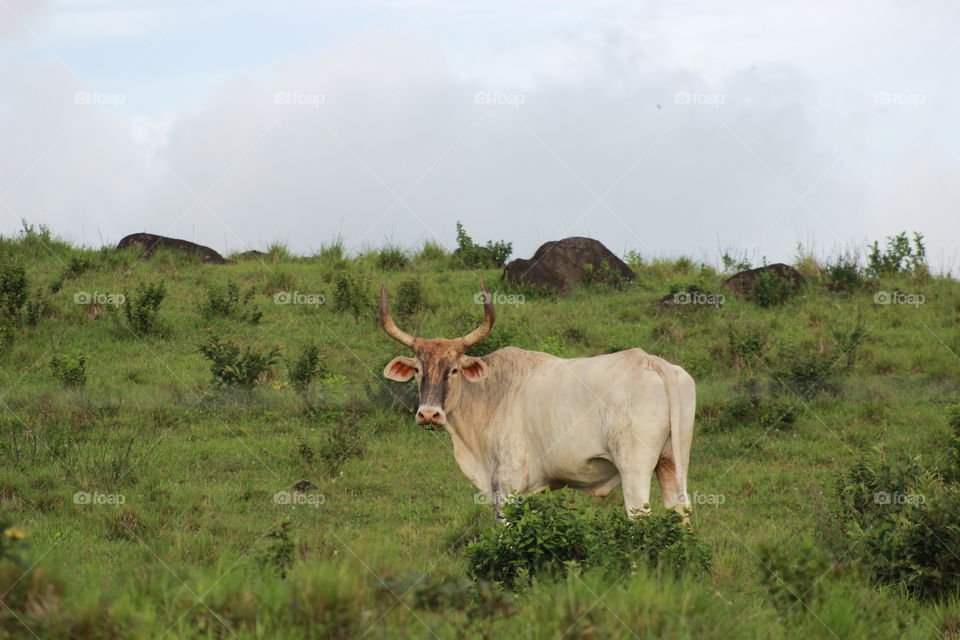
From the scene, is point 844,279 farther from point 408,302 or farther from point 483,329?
point 483,329

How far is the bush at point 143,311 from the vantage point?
55.2 ft

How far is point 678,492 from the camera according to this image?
8.55m

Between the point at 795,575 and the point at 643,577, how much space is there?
1.20m

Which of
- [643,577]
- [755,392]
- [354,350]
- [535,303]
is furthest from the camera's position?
[535,303]

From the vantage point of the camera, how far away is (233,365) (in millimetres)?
14430

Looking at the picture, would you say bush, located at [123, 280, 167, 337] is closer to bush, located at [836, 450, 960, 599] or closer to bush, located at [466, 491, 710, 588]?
bush, located at [466, 491, 710, 588]

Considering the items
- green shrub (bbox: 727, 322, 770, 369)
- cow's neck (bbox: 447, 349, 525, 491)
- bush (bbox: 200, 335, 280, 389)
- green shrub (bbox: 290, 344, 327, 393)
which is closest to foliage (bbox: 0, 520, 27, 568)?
cow's neck (bbox: 447, 349, 525, 491)

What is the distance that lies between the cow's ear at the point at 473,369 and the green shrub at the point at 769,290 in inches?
394

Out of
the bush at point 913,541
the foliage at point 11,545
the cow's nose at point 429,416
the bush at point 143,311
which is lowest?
the bush at point 913,541

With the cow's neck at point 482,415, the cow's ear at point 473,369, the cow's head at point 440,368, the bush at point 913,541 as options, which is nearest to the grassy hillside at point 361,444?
the bush at point 913,541

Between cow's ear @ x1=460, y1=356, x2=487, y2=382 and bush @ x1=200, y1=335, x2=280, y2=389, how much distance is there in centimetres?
539

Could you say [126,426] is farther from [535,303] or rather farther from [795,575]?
[795,575]

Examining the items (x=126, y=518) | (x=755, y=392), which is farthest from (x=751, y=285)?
(x=126, y=518)

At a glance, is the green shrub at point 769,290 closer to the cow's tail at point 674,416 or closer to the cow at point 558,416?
the cow at point 558,416
